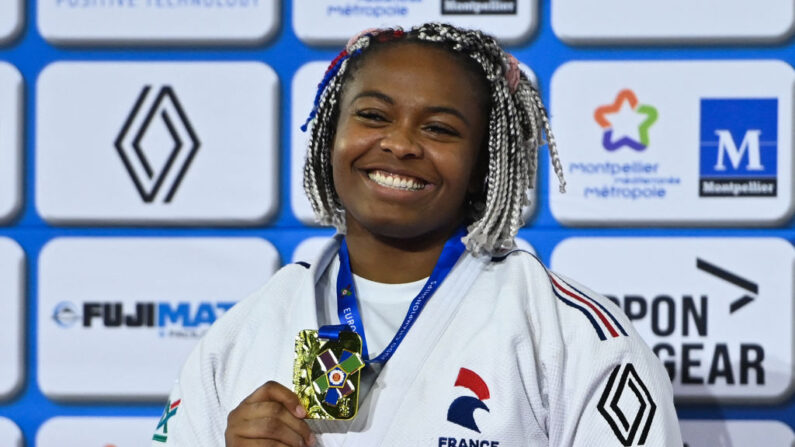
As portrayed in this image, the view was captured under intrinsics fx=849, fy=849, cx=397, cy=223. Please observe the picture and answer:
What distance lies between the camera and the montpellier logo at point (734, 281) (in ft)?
6.77

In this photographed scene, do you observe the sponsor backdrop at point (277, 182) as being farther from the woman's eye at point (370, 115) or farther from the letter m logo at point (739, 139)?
the woman's eye at point (370, 115)

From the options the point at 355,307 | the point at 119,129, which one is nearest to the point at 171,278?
the point at 119,129

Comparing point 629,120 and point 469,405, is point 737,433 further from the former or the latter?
point 469,405

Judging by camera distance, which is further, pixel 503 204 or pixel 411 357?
pixel 503 204

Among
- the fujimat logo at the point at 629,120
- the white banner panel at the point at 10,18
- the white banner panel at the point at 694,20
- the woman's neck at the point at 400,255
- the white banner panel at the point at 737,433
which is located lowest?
the white banner panel at the point at 737,433

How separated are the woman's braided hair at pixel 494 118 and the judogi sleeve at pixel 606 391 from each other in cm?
21

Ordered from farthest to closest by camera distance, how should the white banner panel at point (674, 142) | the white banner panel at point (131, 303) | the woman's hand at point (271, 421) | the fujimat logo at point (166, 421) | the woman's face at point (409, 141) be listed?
the white banner panel at point (131, 303)
the white banner panel at point (674, 142)
the fujimat logo at point (166, 421)
the woman's face at point (409, 141)
the woman's hand at point (271, 421)

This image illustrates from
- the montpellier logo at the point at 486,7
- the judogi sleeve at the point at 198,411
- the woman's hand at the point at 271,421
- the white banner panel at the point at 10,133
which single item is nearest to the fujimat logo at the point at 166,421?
the judogi sleeve at the point at 198,411

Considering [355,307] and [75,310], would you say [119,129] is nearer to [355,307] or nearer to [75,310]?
[75,310]

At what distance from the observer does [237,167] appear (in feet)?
→ 7.03

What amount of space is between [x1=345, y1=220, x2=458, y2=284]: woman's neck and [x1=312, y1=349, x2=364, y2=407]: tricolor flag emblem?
0.22 meters

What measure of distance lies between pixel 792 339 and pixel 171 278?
1.54m

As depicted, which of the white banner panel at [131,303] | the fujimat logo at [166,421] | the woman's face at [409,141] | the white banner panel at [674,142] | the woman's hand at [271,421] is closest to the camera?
the woman's hand at [271,421]

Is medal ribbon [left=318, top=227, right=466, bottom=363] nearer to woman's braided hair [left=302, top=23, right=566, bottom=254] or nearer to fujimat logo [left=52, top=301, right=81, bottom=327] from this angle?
woman's braided hair [left=302, top=23, right=566, bottom=254]
